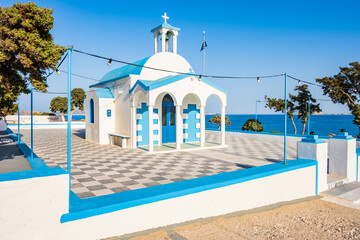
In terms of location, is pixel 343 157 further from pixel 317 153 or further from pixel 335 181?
pixel 317 153

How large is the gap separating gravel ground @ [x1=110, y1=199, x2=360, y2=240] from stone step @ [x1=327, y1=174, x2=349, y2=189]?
2057mm

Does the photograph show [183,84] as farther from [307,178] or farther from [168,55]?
[307,178]

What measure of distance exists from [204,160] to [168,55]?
24.6 ft

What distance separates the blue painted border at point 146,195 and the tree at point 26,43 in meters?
3.02

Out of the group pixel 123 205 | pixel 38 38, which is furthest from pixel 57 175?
pixel 38 38

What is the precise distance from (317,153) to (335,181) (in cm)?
179

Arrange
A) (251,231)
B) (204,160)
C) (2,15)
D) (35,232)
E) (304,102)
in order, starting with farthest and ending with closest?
1. (304,102)
2. (204,160)
3. (2,15)
4. (251,231)
5. (35,232)

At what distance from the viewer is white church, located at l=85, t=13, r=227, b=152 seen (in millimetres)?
13062

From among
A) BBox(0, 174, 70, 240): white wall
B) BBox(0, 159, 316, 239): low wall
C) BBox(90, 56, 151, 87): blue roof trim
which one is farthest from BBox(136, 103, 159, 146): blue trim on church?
BBox(0, 174, 70, 240): white wall

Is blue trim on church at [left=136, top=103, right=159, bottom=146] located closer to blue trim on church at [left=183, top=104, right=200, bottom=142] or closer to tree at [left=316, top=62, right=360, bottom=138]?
blue trim on church at [left=183, top=104, right=200, bottom=142]

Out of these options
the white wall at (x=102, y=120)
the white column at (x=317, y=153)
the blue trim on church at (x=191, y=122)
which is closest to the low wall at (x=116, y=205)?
the white column at (x=317, y=153)

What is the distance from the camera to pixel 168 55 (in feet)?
50.4

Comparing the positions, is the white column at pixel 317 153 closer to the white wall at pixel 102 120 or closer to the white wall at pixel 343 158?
the white wall at pixel 343 158

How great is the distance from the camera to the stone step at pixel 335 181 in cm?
866
